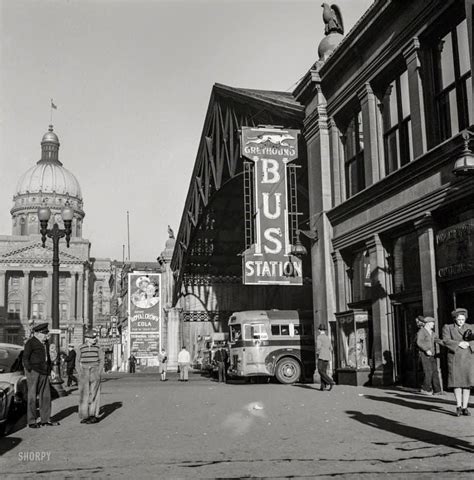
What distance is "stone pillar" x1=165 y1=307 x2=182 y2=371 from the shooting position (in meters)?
60.9

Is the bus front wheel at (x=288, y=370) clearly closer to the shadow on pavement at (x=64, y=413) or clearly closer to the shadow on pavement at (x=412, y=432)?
the shadow on pavement at (x=64, y=413)

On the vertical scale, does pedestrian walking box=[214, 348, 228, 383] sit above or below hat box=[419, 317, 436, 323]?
below

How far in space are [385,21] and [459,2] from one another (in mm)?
3556

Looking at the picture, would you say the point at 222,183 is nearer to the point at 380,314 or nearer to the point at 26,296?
the point at 380,314

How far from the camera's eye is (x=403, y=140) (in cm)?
1933

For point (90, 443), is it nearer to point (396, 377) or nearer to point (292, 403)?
point (292, 403)

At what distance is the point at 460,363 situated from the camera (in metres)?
10.8

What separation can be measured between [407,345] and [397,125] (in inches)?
242

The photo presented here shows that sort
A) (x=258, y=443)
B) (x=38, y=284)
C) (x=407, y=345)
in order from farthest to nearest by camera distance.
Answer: (x=38, y=284)
(x=407, y=345)
(x=258, y=443)

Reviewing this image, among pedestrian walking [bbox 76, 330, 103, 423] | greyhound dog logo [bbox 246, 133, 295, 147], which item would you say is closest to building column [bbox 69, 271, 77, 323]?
greyhound dog logo [bbox 246, 133, 295, 147]

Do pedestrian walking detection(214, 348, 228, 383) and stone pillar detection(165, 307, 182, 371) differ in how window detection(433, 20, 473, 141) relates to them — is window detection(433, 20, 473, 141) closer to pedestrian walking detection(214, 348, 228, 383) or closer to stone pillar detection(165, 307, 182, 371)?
pedestrian walking detection(214, 348, 228, 383)

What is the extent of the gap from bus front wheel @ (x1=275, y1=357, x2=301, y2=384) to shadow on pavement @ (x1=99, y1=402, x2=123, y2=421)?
31.8 feet

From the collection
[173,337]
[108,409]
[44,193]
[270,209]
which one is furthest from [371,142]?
[44,193]

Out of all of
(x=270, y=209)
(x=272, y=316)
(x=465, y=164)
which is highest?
(x=270, y=209)
